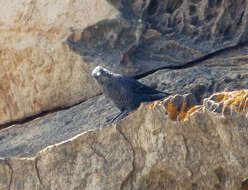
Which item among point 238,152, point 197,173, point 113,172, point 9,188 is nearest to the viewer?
point 238,152

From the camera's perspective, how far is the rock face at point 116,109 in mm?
2740

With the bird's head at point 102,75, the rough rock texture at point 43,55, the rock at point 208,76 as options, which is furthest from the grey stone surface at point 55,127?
the rock at point 208,76

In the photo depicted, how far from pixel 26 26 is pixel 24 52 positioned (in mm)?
256

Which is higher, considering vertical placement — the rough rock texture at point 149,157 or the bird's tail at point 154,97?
the bird's tail at point 154,97

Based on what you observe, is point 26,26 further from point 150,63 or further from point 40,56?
point 150,63

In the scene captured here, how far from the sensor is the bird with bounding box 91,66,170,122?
330 centimetres

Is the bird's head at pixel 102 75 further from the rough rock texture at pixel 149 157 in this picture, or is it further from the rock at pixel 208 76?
the rock at pixel 208 76

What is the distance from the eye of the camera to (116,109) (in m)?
3.83

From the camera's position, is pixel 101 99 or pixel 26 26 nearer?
pixel 101 99

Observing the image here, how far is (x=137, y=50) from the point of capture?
441 cm

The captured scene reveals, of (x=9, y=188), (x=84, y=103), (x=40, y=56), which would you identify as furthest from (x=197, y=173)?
(x=40, y=56)

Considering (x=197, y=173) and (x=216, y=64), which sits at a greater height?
(x=216, y=64)

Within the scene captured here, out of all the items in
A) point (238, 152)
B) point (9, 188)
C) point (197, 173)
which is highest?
point (238, 152)

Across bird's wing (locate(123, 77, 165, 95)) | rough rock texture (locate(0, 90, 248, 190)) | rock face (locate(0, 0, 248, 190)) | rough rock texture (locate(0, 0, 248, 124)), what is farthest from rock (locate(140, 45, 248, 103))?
rough rock texture (locate(0, 90, 248, 190))
